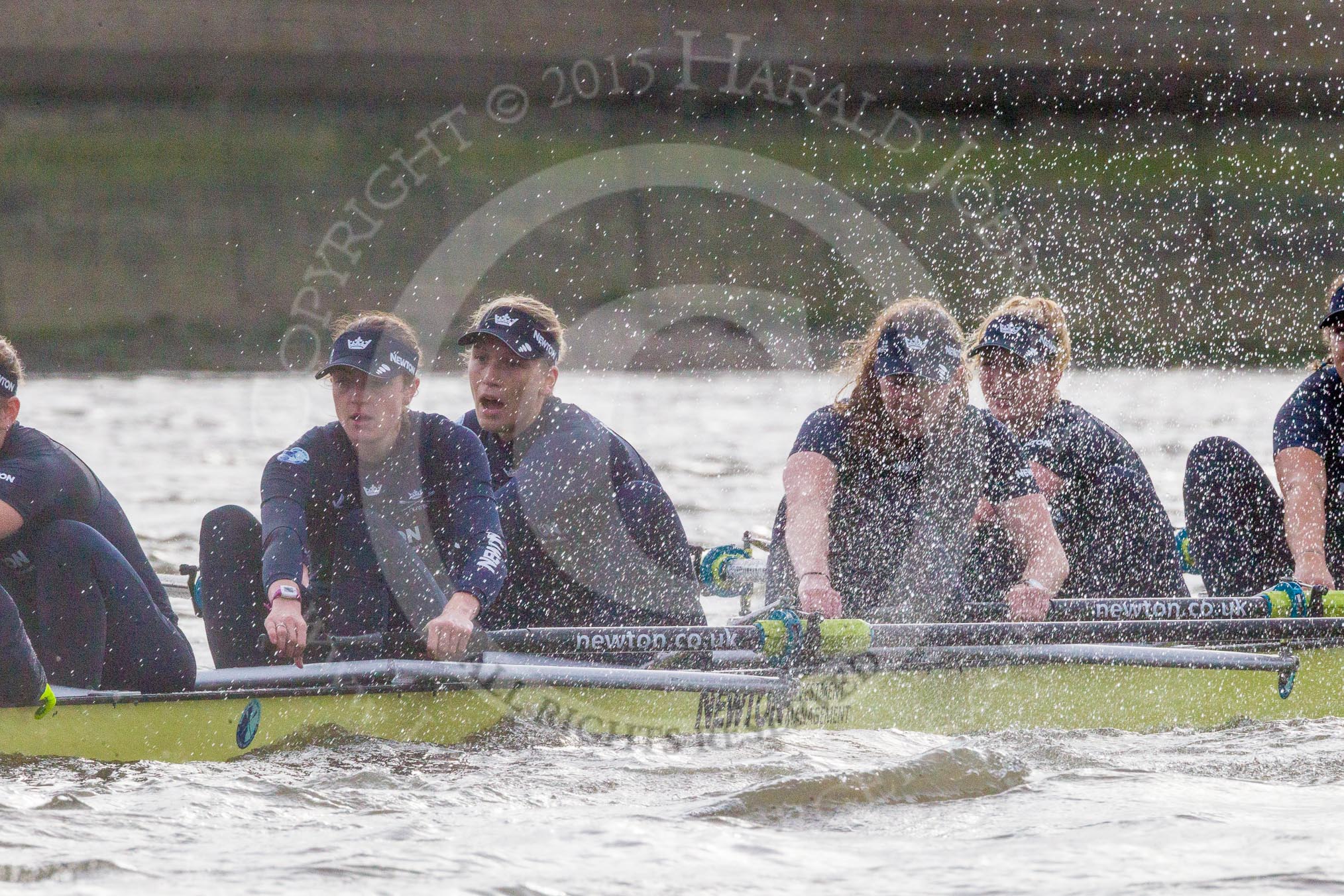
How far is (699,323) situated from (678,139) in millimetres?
2296

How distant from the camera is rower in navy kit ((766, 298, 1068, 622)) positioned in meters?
4.48

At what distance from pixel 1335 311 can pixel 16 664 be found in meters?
4.10

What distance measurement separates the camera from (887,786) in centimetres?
410

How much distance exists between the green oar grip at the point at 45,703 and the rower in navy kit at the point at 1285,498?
3.55 metres

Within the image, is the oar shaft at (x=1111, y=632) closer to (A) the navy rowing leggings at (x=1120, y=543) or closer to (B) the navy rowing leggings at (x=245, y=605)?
(A) the navy rowing leggings at (x=1120, y=543)

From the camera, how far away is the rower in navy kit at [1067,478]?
16.0 feet

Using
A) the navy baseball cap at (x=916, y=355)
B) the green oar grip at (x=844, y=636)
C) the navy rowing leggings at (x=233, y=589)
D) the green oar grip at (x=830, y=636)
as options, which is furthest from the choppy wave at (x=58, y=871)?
the navy baseball cap at (x=916, y=355)

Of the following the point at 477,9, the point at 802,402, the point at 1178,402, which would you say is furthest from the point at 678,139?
the point at 1178,402

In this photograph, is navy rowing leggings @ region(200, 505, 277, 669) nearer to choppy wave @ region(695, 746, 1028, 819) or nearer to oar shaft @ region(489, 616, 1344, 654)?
oar shaft @ region(489, 616, 1344, 654)

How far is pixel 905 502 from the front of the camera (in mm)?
4590

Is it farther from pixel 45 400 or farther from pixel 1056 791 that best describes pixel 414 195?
pixel 1056 791

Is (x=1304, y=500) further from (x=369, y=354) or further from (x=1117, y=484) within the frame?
(x=369, y=354)

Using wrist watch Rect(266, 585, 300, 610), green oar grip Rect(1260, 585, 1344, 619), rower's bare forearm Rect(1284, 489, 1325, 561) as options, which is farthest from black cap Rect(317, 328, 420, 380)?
rower's bare forearm Rect(1284, 489, 1325, 561)

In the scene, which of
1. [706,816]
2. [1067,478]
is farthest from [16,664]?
[1067,478]
